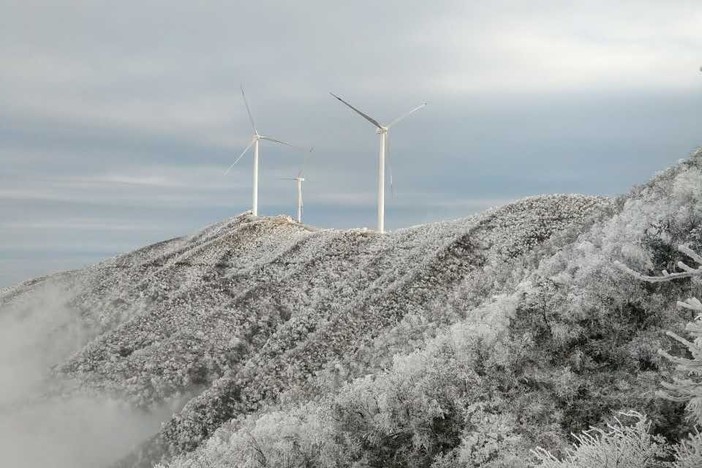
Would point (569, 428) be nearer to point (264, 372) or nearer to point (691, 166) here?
point (691, 166)

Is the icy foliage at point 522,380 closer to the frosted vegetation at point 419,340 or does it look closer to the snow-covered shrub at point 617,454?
the frosted vegetation at point 419,340

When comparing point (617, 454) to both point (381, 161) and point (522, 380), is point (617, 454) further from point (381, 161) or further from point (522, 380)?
point (381, 161)

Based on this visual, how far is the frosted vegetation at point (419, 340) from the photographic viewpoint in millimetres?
13648

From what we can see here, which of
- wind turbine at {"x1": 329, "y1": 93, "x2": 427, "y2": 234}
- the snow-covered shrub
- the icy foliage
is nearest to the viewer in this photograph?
the snow-covered shrub

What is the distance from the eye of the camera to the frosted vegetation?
13.6m

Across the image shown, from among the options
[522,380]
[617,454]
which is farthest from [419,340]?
[617,454]

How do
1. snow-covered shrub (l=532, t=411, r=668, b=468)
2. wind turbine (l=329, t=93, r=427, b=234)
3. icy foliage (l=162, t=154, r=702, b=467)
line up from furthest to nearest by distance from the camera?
wind turbine (l=329, t=93, r=427, b=234), icy foliage (l=162, t=154, r=702, b=467), snow-covered shrub (l=532, t=411, r=668, b=468)

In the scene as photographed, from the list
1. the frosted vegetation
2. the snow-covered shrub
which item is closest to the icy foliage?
the frosted vegetation

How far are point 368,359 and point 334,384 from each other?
2474mm

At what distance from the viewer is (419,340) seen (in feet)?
73.0

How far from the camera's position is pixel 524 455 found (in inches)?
496

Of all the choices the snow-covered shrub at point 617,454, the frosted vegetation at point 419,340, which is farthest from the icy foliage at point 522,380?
the snow-covered shrub at point 617,454

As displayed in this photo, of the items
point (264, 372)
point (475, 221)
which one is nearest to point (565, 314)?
point (264, 372)

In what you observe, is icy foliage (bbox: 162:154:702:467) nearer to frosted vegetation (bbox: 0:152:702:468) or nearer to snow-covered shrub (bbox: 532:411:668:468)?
frosted vegetation (bbox: 0:152:702:468)
